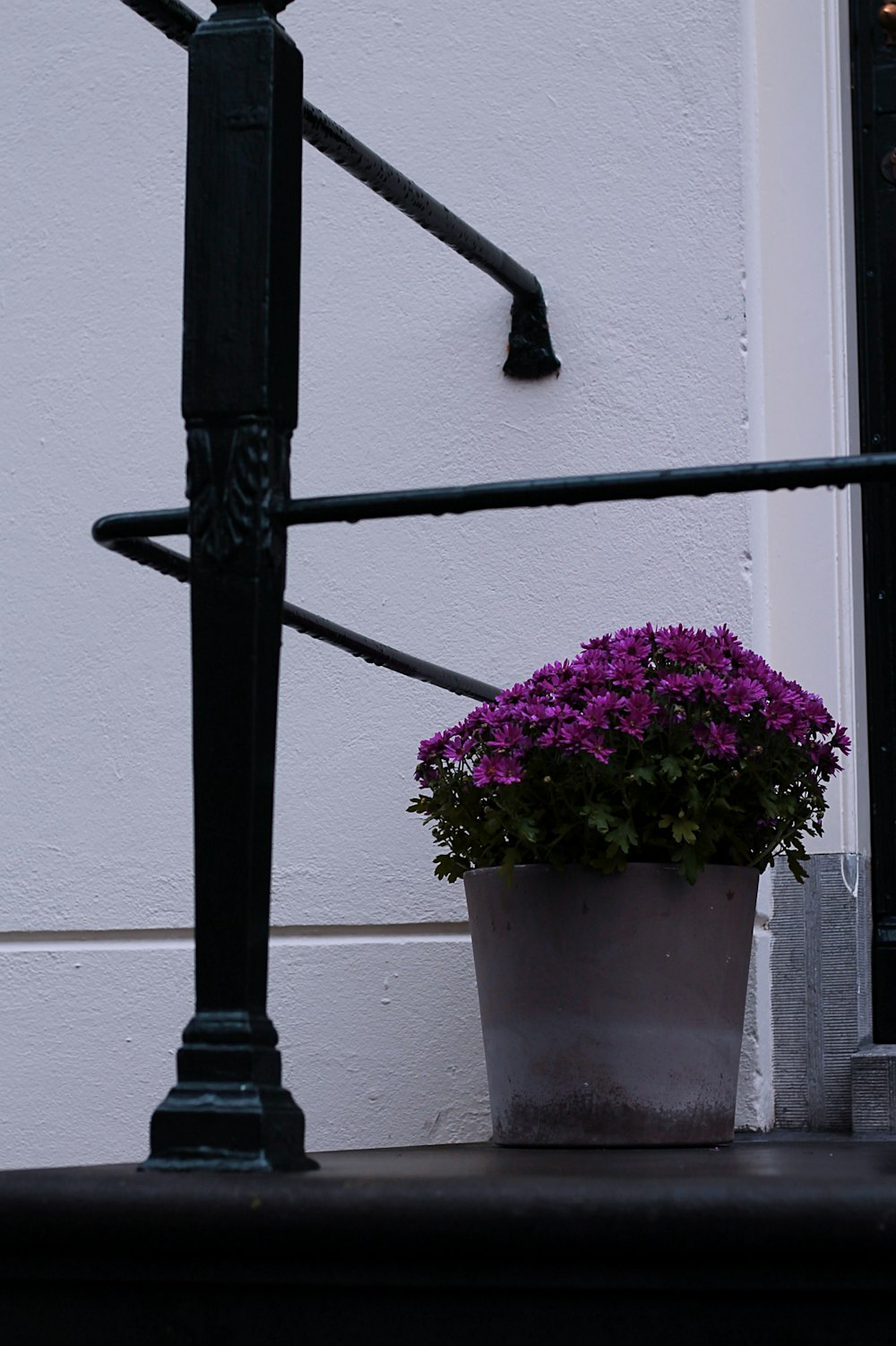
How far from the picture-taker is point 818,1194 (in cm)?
105

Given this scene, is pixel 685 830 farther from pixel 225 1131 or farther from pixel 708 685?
pixel 225 1131

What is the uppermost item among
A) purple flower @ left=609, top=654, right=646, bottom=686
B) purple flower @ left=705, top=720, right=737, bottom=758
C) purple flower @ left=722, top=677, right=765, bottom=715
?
purple flower @ left=609, top=654, right=646, bottom=686

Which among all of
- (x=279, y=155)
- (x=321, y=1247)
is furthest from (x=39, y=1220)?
(x=279, y=155)

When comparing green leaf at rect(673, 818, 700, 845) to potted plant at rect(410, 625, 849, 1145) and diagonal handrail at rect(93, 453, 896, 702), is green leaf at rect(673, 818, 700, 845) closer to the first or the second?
potted plant at rect(410, 625, 849, 1145)

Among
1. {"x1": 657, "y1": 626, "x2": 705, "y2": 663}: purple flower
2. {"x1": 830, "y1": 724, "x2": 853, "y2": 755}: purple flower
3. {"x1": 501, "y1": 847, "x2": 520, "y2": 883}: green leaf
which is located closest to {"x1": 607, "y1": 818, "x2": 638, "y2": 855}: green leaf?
{"x1": 501, "y1": 847, "x2": 520, "y2": 883}: green leaf

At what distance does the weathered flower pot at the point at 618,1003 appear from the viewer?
1.96 meters

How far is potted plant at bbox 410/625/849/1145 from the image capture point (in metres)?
1.95

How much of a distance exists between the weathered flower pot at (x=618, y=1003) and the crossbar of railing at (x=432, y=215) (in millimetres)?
807

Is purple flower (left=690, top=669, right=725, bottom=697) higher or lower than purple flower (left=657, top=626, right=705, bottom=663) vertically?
lower

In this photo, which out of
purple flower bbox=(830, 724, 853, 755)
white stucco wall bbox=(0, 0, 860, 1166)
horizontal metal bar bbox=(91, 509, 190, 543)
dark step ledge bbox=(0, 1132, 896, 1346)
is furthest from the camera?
white stucco wall bbox=(0, 0, 860, 1166)

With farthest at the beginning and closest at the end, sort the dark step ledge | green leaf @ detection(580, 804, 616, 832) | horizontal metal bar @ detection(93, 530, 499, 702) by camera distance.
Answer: green leaf @ detection(580, 804, 616, 832) → horizontal metal bar @ detection(93, 530, 499, 702) → the dark step ledge

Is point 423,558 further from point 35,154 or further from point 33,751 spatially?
point 35,154

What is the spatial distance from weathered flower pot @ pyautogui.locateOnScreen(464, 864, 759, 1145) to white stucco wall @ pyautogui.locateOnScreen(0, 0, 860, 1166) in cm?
56

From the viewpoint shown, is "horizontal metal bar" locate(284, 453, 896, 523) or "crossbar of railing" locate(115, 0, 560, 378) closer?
"horizontal metal bar" locate(284, 453, 896, 523)
